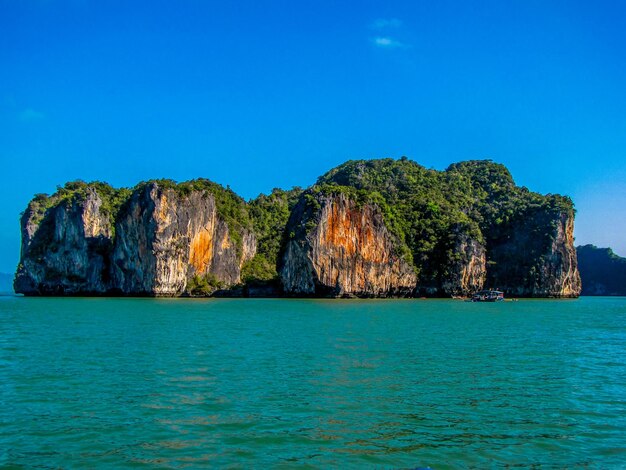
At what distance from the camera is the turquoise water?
10258mm

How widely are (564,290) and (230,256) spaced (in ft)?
198

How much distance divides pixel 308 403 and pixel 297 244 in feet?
243

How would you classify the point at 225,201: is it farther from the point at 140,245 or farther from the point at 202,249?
the point at 140,245

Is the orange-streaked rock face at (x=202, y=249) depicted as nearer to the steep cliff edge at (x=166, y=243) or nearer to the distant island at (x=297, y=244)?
the steep cliff edge at (x=166, y=243)

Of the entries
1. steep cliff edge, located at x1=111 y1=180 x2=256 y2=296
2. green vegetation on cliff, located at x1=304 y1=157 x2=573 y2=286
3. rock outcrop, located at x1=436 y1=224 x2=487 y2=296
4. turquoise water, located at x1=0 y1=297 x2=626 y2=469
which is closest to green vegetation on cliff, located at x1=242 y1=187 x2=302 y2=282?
steep cliff edge, located at x1=111 y1=180 x2=256 y2=296

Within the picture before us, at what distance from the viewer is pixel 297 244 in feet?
287

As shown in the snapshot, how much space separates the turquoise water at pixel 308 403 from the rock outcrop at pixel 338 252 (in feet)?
199

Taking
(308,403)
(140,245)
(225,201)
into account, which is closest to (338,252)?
(225,201)

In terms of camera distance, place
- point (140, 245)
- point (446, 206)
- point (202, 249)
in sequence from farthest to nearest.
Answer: point (446, 206), point (202, 249), point (140, 245)

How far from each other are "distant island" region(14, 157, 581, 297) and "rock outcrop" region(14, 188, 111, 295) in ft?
0.53

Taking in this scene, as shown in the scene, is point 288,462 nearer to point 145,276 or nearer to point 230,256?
point 145,276

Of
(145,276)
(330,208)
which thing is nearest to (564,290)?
(330,208)

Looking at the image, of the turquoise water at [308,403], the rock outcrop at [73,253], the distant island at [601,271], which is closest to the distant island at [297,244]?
the rock outcrop at [73,253]

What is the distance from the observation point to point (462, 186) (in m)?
125
